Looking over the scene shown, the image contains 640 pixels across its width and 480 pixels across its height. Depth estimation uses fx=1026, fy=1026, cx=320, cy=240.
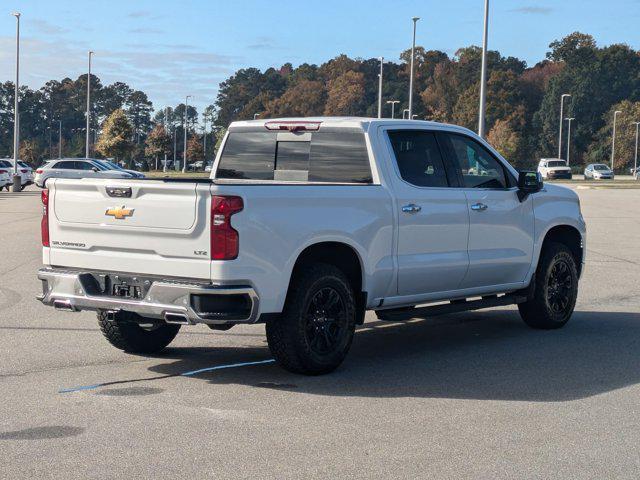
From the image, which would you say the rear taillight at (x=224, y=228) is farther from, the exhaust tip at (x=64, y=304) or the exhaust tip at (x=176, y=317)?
the exhaust tip at (x=64, y=304)

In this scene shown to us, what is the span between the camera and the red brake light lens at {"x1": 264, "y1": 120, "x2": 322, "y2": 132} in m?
9.10

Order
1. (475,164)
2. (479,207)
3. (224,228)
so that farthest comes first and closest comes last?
(475,164) < (479,207) < (224,228)

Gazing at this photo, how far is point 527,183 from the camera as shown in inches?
394

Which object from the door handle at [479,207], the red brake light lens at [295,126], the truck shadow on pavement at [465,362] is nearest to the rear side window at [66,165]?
the truck shadow on pavement at [465,362]

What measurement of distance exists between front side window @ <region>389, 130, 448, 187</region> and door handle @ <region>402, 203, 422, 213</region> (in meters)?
0.25

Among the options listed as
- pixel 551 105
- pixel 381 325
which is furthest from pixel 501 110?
pixel 381 325

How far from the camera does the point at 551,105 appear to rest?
127312mm

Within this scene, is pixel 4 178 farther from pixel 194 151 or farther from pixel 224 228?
pixel 194 151

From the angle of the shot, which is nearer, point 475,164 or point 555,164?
point 475,164

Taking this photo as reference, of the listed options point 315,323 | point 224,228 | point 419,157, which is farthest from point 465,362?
point 224,228

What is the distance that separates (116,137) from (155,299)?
91521 mm

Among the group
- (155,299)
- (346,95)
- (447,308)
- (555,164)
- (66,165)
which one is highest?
(346,95)

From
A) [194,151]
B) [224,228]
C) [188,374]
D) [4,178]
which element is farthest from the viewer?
Answer: [194,151]

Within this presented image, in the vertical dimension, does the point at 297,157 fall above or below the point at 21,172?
above
